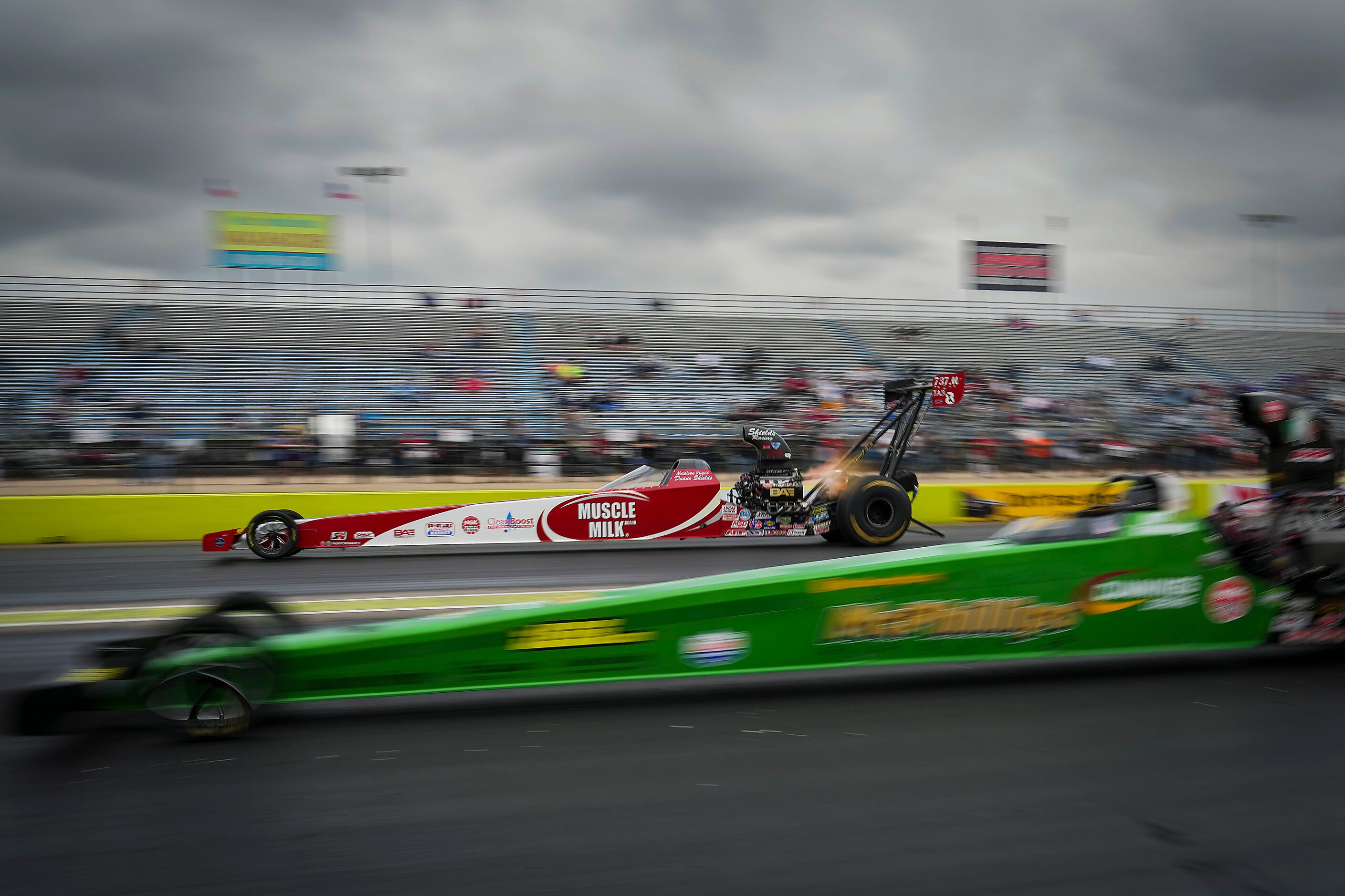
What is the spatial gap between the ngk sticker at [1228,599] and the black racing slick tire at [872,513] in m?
5.86

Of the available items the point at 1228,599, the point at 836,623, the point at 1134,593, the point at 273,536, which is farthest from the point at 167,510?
the point at 1228,599

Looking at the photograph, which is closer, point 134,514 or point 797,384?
point 134,514

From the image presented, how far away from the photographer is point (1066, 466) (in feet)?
55.7

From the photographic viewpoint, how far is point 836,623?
12.4 feet

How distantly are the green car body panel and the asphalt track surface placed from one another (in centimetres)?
20

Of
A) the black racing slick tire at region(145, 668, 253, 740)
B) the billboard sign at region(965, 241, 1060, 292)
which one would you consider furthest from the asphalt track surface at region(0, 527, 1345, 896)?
the billboard sign at region(965, 241, 1060, 292)

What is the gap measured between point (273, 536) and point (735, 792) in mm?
7494

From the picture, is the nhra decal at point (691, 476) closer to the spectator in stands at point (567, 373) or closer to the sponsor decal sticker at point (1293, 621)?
the sponsor decal sticker at point (1293, 621)

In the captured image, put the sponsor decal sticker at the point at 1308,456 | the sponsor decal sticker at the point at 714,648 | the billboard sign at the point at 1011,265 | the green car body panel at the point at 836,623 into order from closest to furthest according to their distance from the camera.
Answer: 1. the green car body panel at the point at 836,623
2. the sponsor decal sticker at the point at 714,648
3. the sponsor decal sticker at the point at 1308,456
4. the billboard sign at the point at 1011,265

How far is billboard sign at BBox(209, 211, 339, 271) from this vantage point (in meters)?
27.2

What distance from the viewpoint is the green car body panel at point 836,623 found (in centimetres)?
347

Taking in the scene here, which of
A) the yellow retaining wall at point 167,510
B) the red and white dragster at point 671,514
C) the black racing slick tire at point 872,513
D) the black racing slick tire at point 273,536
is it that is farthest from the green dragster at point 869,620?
the yellow retaining wall at point 167,510

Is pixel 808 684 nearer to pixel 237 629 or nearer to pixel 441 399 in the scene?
pixel 237 629

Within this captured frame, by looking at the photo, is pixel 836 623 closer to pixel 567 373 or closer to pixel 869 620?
pixel 869 620
